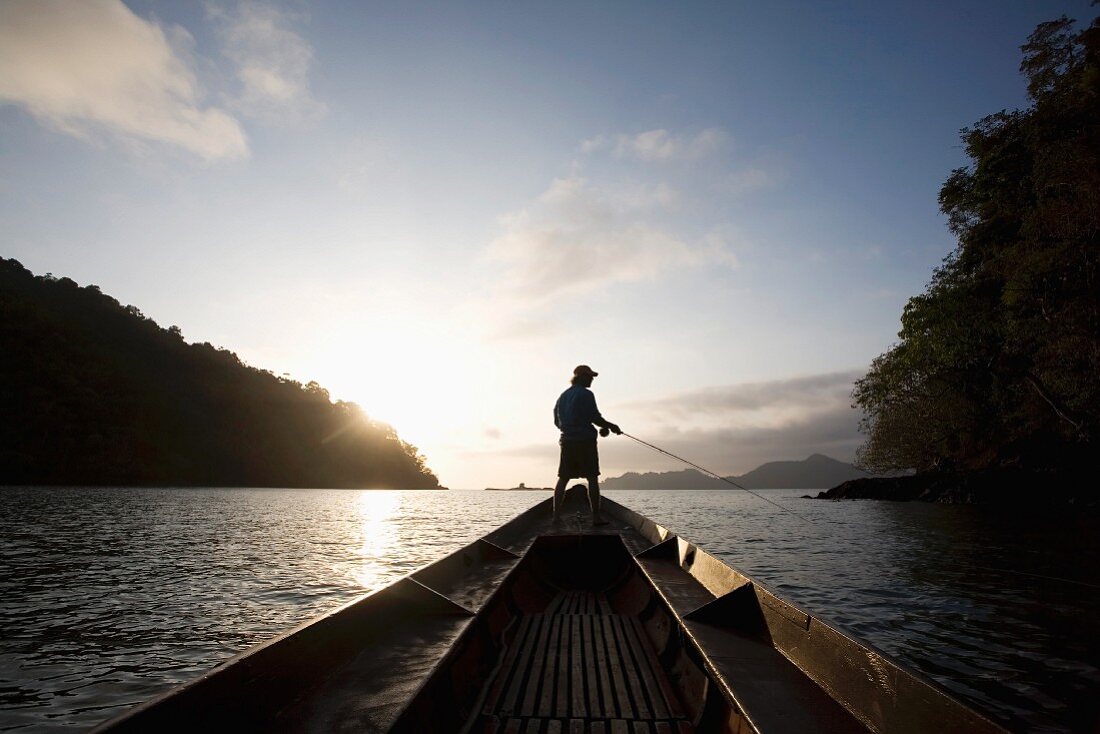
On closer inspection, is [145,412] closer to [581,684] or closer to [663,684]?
[581,684]

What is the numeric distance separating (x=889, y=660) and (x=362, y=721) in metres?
2.46

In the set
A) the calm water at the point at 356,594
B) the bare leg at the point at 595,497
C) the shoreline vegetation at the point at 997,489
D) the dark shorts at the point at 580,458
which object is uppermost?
the dark shorts at the point at 580,458

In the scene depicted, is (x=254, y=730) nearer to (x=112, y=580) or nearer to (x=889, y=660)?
(x=889, y=660)

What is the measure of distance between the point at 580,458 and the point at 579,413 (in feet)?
2.64

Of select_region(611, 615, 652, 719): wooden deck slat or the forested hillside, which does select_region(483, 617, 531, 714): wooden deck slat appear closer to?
select_region(611, 615, 652, 719): wooden deck slat

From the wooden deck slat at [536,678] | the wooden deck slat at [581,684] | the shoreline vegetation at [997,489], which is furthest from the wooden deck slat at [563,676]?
the shoreline vegetation at [997,489]

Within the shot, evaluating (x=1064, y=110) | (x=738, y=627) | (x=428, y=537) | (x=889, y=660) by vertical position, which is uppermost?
(x=1064, y=110)

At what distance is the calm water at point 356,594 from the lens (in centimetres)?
541

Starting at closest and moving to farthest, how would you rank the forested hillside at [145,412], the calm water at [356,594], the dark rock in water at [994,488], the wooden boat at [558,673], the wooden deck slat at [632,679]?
1. the wooden boat at [558,673]
2. the wooden deck slat at [632,679]
3. the calm water at [356,594]
4. the dark rock in water at [994,488]
5. the forested hillside at [145,412]

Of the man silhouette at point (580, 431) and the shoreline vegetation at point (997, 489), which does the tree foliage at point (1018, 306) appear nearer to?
the shoreline vegetation at point (997, 489)

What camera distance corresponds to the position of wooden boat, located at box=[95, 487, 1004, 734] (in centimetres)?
246

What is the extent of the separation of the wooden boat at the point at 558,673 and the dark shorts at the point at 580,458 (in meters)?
3.77

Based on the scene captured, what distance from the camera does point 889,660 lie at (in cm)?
253

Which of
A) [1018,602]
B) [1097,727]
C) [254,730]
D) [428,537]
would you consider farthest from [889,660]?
[428,537]
